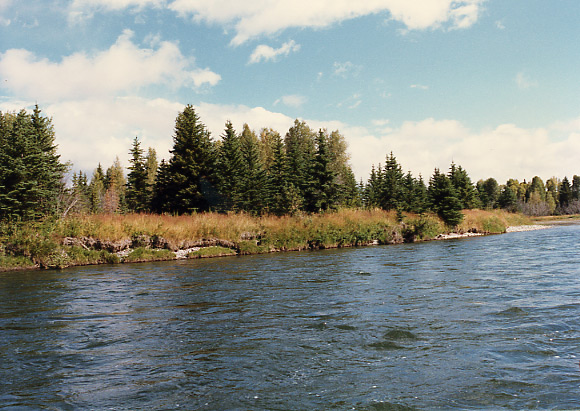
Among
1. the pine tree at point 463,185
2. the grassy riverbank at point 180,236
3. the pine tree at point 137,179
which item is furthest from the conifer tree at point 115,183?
the pine tree at point 463,185

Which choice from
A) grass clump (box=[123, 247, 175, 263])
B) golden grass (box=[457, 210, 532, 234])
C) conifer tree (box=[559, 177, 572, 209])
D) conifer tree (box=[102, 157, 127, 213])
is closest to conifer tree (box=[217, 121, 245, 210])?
grass clump (box=[123, 247, 175, 263])

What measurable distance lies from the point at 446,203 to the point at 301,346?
41.9 meters

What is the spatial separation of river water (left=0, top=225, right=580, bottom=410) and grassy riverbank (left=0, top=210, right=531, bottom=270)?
1039 cm

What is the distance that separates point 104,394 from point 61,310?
631 centimetres

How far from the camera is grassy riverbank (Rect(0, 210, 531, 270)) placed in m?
21.7

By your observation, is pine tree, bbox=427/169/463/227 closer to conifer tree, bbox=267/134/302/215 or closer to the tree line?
the tree line

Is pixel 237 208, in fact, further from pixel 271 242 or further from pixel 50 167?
pixel 50 167

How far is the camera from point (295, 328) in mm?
7691

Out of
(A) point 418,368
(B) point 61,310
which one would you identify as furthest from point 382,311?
(B) point 61,310

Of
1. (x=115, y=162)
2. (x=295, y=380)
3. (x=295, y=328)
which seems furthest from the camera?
(x=115, y=162)

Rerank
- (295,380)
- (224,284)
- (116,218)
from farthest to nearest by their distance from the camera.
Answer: (116,218) < (224,284) < (295,380)

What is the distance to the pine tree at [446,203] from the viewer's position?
4350 centimetres

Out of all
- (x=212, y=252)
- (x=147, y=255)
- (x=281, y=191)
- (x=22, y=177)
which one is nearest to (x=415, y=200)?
(x=281, y=191)

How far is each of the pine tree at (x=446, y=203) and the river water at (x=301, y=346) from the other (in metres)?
32.0
